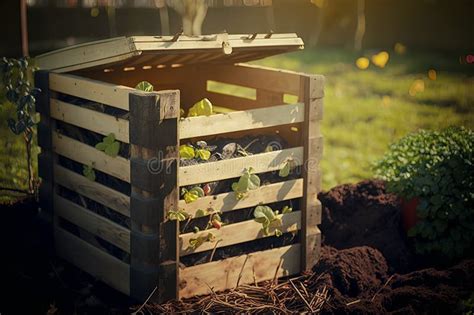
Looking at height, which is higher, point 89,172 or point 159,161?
point 159,161

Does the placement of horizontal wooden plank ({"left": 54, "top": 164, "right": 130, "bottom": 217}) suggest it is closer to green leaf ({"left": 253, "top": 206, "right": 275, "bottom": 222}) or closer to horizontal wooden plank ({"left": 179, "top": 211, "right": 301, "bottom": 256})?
horizontal wooden plank ({"left": 179, "top": 211, "right": 301, "bottom": 256})

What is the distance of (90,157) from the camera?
425cm

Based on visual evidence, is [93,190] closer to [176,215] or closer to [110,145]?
[110,145]

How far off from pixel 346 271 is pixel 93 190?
1.52m

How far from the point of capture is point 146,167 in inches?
147

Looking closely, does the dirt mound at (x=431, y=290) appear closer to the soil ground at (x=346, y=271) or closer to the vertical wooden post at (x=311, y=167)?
the soil ground at (x=346, y=271)

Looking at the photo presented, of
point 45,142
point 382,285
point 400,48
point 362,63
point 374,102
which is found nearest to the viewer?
point 382,285

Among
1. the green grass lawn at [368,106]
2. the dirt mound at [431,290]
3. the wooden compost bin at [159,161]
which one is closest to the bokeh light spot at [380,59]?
the green grass lawn at [368,106]

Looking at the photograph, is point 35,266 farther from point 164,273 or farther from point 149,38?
point 149,38

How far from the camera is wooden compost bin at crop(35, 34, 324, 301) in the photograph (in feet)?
12.5

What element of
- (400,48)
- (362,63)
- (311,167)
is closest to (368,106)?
(362,63)

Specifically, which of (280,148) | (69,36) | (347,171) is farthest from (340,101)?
(280,148)

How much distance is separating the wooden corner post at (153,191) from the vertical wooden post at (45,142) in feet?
3.26

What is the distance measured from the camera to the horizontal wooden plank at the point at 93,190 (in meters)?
4.03
